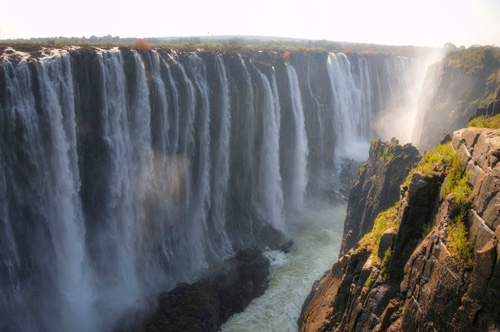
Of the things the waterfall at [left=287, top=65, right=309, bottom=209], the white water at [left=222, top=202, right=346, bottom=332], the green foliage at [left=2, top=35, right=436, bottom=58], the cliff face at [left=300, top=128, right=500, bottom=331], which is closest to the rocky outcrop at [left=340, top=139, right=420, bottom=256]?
the white water at [left=222, top=202, right=346, bottom=332]

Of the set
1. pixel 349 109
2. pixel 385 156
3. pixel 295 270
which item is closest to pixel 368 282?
pixel 385 156

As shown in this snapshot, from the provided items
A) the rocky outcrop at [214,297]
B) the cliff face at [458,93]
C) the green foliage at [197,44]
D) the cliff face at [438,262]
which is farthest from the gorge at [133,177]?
the cliff face at [438,262]

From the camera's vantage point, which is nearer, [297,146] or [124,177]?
[124,177]

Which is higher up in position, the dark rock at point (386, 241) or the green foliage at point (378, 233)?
the dark rock at point (386, 241)

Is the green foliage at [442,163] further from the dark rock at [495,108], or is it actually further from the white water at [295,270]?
the white water at [295,270]

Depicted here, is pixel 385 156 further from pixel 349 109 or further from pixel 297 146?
pixel 349 109

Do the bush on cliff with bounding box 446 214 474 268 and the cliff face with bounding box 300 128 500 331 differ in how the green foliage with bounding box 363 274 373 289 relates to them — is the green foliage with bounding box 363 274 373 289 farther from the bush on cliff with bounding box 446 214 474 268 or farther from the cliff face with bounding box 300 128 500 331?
the bush on cliff with bounding box 446 214 474 268
